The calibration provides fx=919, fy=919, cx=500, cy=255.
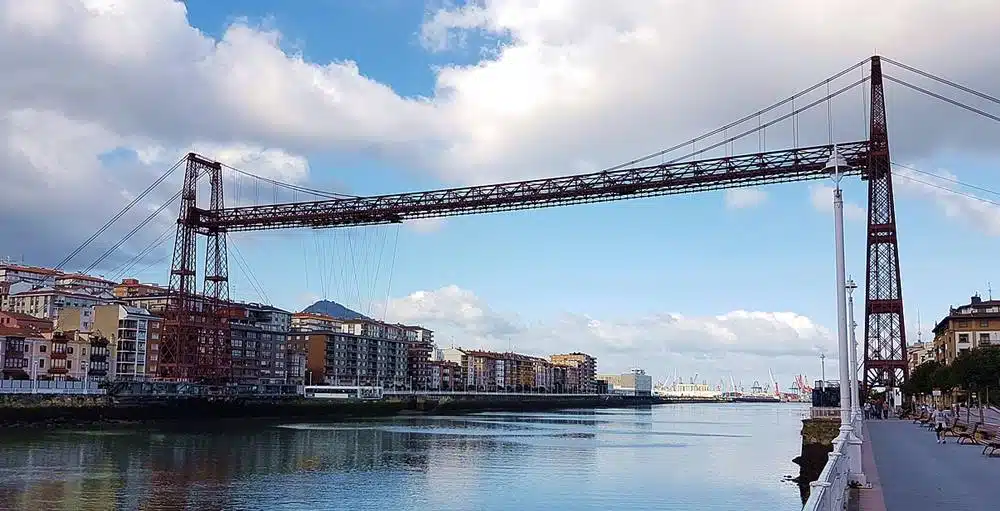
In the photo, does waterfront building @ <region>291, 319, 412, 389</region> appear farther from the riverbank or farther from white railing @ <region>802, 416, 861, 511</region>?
white railing @ <region>802, 416, 861, 511</region>

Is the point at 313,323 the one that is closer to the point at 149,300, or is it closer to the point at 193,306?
the point at 149,300

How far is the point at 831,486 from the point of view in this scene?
27.2 feet

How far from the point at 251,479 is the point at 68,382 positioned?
42179 mm

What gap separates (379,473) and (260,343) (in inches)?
3067

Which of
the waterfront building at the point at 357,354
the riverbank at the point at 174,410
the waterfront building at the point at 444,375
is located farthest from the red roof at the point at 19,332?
the waterfront building at the point at 444,375

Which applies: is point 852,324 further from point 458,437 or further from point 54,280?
point 54,280

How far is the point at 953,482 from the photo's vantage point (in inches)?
552

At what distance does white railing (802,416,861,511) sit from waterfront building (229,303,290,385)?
91530mm

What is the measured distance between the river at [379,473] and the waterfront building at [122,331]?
3386cm

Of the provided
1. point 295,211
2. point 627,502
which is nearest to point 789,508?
point 627,502

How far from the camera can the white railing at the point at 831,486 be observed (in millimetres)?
6879

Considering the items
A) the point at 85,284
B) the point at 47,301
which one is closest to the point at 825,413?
the point at 47,301

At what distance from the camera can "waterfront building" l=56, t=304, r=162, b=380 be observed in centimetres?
8269

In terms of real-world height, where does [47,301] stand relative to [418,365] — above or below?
above
